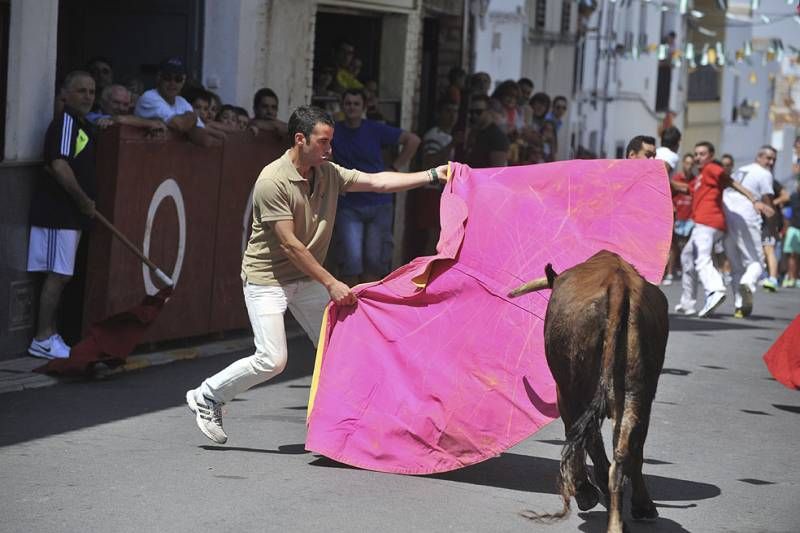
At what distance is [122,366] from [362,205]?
321 centimetres

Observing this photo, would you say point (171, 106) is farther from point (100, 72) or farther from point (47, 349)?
point (47, 349)

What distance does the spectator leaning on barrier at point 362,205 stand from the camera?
13.2m

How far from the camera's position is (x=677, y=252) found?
22141 mm

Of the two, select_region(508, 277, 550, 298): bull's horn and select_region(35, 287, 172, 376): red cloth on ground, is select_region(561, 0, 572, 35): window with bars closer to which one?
select_region(35, 287, 172, 376): red cloth on ground

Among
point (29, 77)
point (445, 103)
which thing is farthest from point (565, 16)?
point (29, 77)

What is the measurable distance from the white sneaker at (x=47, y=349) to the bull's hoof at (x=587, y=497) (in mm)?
5115

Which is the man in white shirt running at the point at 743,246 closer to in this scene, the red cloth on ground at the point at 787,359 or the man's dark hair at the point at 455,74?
the man's dark hair at the point at 455,74

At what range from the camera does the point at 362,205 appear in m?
13.2

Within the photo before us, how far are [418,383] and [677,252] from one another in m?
14.7

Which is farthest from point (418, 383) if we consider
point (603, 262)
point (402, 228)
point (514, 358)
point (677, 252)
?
point (677, 252)

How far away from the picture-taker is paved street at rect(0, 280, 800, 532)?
6.88 m

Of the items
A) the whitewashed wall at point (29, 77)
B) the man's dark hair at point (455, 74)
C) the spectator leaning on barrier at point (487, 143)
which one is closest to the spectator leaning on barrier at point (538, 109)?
the man's dark hair at point (455, 74)

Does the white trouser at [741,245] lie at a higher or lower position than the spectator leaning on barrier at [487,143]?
lower

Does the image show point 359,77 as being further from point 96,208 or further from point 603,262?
point 603,262
